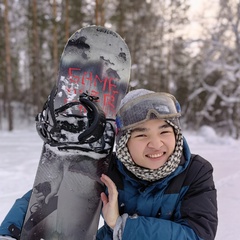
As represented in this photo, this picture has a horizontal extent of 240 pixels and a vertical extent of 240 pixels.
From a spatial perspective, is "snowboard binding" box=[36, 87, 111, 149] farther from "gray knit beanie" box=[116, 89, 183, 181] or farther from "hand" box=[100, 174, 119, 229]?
"hand" box=[100, 174, 119, 229]

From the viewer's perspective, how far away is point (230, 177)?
13.5ft

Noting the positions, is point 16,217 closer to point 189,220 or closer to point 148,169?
point 148,169

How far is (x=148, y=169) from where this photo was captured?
1249 millimetres

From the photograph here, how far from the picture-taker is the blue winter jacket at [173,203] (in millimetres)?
1168

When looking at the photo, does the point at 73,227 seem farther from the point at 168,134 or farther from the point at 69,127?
the point at 168,134

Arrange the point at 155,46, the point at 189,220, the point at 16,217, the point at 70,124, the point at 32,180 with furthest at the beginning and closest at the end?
the point at 155,46, the point at 32,180, the point at 70,124, the point at 16,217, the point at 189,220

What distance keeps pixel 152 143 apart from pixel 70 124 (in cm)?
60

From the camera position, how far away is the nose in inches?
48.5

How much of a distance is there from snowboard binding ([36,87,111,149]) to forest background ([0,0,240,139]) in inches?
346

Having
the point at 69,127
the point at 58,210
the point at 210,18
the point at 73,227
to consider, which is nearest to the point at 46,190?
the point at 58,210

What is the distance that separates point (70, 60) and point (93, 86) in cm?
33

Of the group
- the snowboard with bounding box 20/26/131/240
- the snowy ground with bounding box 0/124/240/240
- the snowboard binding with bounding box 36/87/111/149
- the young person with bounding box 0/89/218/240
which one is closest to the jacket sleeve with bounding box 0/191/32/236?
the snowboard with bounding box 20/26/131/240

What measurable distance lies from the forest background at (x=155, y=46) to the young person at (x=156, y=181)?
362 inches

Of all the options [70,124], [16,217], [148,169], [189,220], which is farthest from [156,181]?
[16,217]
